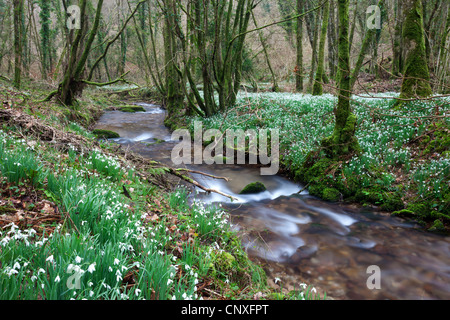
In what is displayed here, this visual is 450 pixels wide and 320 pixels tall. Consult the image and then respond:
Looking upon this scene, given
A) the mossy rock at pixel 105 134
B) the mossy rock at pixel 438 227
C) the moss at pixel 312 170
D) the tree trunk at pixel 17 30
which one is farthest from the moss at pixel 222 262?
the tree trunk at pixel 17 30

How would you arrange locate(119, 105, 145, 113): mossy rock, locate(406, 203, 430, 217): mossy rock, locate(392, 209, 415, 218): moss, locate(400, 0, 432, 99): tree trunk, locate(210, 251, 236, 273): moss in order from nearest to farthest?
1. locate(210, 251, 236, 273): moss
2. locate(406, 203, 430, 217): mossy rock
3. locate(392, 209, 415, 218): moss
4. locate(400, 0, 432, 99): tree trunk
5. locate(119, 105, 145, 113): mossy rock

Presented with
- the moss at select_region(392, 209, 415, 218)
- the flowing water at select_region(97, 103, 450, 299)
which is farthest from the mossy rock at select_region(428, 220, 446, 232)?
the moss at select_region(392, 209, 415, 218)

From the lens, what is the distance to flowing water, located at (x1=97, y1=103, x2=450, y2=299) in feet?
12.1

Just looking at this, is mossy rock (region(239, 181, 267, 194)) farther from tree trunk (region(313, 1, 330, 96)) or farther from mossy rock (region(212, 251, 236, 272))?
tree trunk (region(313, 1, 330, 96))

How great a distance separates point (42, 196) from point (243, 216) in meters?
3.62

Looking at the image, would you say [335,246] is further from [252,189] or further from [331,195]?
[252,189]

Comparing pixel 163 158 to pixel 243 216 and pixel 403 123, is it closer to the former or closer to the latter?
pixel 243 216

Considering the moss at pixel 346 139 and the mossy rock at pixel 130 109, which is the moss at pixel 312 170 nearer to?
the moss at pixel 346 139

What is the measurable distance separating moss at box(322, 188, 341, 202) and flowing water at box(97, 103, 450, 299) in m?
0.16

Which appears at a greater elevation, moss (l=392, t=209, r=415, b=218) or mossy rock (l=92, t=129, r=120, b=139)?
mossy rock (l=92, t=129, r=120, b=139)

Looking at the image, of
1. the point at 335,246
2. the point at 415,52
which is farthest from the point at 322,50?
the point at 335,246
